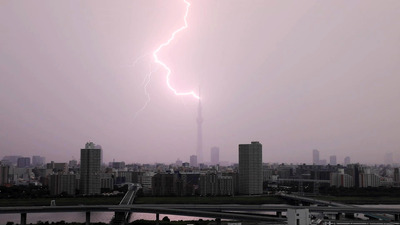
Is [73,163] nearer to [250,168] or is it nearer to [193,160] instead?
[193,160]

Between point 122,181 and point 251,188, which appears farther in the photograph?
point 122,181

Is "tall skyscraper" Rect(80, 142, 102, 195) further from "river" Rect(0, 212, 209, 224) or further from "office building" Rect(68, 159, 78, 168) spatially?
"office building" Rect(68, 159, 78, 168)

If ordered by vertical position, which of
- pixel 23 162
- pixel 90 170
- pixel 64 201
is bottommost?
pixel 64 201

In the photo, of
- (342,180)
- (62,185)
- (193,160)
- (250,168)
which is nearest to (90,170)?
(62,185)

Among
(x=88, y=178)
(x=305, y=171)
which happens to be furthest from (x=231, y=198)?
(x=305, y=171)

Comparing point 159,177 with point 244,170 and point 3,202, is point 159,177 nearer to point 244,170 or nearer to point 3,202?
point 244,170

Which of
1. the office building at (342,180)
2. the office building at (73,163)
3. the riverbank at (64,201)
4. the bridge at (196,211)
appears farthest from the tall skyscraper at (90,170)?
the office building at (73,163)
